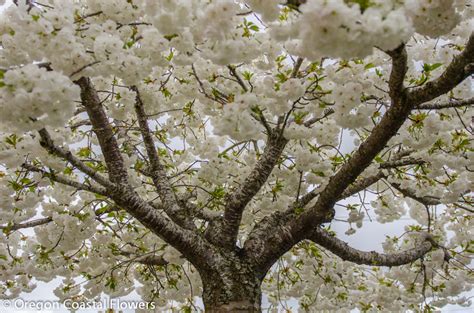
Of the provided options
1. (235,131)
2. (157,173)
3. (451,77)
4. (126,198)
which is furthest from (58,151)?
(451,77)

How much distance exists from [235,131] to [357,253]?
308 centimetres

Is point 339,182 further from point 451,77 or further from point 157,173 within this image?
point 157,173

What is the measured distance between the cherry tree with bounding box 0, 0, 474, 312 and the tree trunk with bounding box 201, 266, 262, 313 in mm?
13

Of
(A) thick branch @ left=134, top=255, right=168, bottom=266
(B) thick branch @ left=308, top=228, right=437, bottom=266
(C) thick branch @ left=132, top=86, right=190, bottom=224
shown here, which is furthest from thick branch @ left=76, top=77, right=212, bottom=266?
(B) thick branch @ left=308, top=228, right=437, bottom=266

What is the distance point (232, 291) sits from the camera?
4.33 metres

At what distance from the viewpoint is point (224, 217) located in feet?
15.5

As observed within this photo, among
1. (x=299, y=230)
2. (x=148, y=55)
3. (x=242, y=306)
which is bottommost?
(x=242, y=306)

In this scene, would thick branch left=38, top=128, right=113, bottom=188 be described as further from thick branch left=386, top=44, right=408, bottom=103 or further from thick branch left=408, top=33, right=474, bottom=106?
thick branch left=408, top=33, right=474, bottom=106

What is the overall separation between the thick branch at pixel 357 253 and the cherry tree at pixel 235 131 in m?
0.02

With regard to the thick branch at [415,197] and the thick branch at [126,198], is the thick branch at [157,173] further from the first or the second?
the thick branch at [415,197]

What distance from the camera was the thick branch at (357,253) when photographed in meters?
5.20

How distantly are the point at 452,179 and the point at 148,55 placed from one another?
145 inches

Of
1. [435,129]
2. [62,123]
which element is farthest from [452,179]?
[62,123]

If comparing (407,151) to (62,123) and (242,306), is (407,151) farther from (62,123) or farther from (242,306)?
(62,123)
